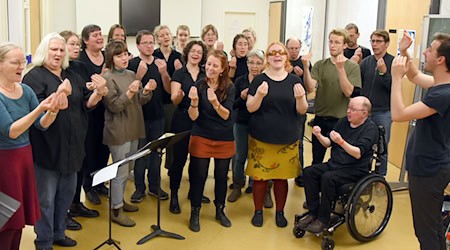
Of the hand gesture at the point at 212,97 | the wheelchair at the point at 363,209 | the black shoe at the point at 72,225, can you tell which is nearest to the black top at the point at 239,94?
the hand gesture at the point at 212,97

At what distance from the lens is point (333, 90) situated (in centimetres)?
422

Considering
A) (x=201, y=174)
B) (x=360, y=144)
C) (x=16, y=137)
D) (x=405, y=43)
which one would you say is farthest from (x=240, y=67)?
(x=16, y=137)

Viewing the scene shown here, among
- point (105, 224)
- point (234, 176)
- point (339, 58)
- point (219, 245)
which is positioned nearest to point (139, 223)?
point (105, 224)

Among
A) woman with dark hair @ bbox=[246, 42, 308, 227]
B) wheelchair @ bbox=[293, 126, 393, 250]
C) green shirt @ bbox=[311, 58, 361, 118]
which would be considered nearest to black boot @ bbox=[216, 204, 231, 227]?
woman with dark hair @ bbox=[246, 42, 308, 227]

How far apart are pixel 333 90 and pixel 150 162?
167 centimetres

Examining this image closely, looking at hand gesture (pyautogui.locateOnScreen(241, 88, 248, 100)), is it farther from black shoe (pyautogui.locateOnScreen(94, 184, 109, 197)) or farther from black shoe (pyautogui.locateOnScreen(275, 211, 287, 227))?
black shoe (pyautogui.locateOnScreen(94, 184, 109, 197))

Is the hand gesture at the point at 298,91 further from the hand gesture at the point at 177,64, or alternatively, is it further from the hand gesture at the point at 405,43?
the hand gesture at the point at 177,64

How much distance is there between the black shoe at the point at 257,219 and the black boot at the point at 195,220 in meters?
0.44

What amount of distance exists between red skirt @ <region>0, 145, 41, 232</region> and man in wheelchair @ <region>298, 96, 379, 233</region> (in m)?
1.89

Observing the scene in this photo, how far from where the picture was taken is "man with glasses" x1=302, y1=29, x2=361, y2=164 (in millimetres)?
4168

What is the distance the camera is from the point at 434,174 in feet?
8.61

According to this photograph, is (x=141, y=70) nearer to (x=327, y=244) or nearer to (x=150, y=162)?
(x=150, y=162)

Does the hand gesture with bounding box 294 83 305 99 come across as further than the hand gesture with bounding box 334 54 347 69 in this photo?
No

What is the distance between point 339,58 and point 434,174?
1599 millimetres
